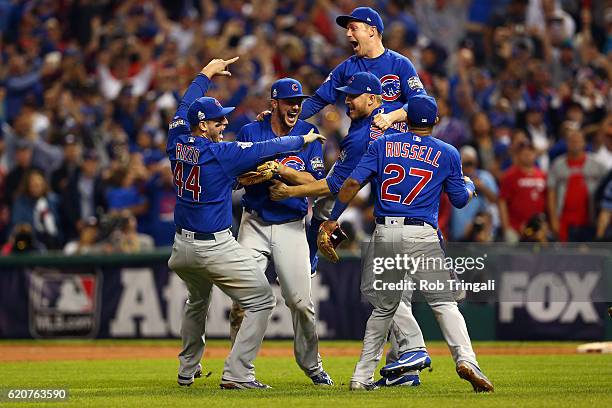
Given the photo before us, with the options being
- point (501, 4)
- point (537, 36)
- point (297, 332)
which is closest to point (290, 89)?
point (297, 332)

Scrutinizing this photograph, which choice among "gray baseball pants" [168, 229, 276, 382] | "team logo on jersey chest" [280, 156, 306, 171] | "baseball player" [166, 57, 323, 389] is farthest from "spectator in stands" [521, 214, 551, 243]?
"gray baseball pants" [168, 229, 276, 382]

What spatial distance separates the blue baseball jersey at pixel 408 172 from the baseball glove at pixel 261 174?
35.9 inches

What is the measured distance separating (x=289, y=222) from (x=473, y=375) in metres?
2.18

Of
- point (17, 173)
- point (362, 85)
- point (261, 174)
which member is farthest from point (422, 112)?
point (17, 173)

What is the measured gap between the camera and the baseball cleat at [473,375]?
9117 millimetres

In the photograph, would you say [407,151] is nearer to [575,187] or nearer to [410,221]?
[410,221]

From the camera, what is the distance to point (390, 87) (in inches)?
424

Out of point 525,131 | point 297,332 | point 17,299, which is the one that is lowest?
point 17,299

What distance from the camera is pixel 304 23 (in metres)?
21.2

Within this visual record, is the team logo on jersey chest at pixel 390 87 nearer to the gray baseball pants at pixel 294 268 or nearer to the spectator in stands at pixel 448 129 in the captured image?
the gray baseball pants at pixel 294 268

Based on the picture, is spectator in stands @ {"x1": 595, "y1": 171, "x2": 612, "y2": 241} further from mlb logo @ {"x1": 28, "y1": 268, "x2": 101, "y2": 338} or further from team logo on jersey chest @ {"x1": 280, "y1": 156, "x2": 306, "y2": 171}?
mlb logo @ {"x1": 28, "y1": 268, "x2": 101, "y2": 338}

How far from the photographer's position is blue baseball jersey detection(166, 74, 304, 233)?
9.81 meters

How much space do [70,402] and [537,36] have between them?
1239 cm

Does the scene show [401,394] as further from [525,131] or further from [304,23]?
[304,23]
